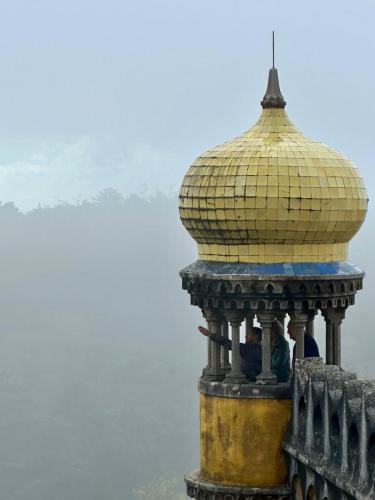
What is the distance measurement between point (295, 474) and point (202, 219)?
3890 mm

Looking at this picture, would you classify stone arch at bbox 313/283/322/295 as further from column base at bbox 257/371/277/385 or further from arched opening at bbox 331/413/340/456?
arched opening at bbox 331/413/340/456

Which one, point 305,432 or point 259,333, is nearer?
point 305,432

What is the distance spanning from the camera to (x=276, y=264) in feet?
93.2

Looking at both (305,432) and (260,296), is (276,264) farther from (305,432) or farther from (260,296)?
(305,432)

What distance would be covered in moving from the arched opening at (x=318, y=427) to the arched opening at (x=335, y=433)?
0.66 metres

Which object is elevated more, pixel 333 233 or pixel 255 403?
pixel 333 233

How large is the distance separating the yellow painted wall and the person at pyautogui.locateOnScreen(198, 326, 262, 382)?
53 centimetres

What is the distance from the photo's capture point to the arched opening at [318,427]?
2631 centimetres

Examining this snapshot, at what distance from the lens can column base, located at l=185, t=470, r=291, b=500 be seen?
28547mm

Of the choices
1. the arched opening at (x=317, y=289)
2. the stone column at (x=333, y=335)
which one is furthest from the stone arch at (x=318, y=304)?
the stone column at (x=333, y=335)

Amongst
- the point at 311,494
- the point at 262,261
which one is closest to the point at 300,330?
the point at 262,261

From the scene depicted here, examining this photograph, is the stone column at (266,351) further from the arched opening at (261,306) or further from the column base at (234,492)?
the column base at (234,492)

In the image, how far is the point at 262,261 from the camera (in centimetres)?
2842

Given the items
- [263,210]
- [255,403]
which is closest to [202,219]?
[263,210]
